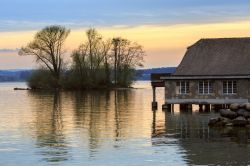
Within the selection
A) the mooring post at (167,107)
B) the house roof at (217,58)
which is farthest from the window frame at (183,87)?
the mooring post at (167,107)

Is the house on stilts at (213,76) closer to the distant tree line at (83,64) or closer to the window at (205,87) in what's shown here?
the window at (205,87)

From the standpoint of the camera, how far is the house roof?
5731 cm

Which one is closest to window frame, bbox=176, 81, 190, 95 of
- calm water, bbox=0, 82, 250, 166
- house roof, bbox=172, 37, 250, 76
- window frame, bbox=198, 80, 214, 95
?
house roof, bbox=172, 37, 250, 76

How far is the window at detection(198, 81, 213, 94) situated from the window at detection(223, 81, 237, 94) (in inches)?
48.2

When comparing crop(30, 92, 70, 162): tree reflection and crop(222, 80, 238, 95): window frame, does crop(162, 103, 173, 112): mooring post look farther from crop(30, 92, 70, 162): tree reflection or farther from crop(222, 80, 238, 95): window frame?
crop(30, 92, 70, 162): tree reflection

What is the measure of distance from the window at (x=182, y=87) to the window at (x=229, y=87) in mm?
3427

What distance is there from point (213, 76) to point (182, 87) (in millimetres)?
3092

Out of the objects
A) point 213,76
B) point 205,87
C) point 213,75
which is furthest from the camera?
point 205,87

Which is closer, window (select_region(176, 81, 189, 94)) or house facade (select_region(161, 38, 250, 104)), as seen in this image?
house facade (select_region(161, 38, 250, 104))

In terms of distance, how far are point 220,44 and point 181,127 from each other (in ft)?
69.5

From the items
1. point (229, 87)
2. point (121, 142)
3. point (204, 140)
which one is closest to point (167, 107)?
point (229, 87)

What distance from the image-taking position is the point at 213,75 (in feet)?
187

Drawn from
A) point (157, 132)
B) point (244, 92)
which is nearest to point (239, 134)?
point (157, 132)

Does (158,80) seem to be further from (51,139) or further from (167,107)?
(51,139)
